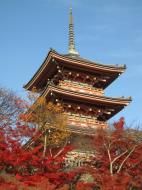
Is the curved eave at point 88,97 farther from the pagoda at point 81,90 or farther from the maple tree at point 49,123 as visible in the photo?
the maple tree at point 49,123

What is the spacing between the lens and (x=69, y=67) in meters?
31.5

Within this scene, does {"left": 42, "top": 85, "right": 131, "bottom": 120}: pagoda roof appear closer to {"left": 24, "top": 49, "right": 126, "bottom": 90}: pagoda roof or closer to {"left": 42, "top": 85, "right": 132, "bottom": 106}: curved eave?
{"left": 42, "top": 85, "right": 132, "bottom": 106}: curved eave

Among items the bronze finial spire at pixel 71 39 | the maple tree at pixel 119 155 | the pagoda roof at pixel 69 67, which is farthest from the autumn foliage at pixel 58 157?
the bronze finial spire at pixel 71 39

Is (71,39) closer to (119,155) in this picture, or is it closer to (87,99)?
(87,99)

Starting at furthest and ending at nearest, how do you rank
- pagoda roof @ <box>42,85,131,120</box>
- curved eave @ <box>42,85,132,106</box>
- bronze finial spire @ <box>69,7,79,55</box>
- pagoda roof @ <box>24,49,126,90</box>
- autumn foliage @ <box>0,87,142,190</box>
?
bronze finial spire @ <box>69,7,79,55</box> → pagoda roof @ <box>24,49,126,90</box> → pagoda roof @ <box>42,85,131,120</box> → curved eave @ <box>42,85,132,106</box> → autumn foliage @ <box>0,87,142,190</box>

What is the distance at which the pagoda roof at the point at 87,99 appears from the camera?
94.6 ft

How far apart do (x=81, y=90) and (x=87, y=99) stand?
5.90 ft

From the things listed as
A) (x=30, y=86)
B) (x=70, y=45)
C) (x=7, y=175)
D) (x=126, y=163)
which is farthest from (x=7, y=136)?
(x=70, y=45)

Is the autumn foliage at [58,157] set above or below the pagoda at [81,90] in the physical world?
below

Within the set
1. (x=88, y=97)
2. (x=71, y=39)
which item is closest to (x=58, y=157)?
(x=88, y=97)

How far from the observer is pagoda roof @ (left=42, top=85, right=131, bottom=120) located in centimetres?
2884

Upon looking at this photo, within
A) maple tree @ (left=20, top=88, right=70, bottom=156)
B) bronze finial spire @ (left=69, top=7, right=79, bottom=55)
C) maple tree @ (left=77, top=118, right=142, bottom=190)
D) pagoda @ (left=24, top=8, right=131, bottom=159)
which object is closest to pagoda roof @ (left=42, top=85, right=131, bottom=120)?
pagoda @ (left=24, top=8, right=131, bottom=159)

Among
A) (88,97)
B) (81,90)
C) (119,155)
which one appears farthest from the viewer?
(81,90)

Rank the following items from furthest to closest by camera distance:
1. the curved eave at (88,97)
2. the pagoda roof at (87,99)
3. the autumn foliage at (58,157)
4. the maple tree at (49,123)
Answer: the pagoda roof at (87,99)
the curved eave at (88,97)
the maple tree at (49,123)
the autumn foliage at (58,157)
